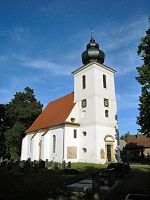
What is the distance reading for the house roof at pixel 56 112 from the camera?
106ft

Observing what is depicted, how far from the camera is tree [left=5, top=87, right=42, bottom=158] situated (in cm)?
4169

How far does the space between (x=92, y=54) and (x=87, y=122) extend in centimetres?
1031

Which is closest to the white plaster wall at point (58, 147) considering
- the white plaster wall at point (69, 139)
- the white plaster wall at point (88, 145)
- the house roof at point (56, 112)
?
the white plaster wall at point (69, 139)

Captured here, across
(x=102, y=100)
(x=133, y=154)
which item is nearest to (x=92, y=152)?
(x=102, y=100)

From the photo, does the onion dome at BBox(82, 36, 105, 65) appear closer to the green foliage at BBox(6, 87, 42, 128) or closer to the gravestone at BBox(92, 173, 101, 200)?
the green foliage at BBox(6, 87, 42, 128)

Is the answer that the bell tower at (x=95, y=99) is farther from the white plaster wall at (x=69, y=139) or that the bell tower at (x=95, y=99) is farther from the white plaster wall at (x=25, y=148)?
the white plaster wall at (x=25, y=148)

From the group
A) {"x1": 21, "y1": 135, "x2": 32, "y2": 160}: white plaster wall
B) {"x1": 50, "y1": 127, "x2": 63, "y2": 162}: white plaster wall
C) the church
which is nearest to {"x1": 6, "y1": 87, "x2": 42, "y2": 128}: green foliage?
{"x1": 21, "y1": 135, "x2": 32, "y2": 160}: white plaster wall

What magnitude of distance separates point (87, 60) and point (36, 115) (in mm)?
18245

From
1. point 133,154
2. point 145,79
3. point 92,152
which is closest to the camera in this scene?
point 145,79

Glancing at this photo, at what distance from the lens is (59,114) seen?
Answer: 34000mm

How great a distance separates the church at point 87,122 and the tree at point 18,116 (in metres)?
7.82

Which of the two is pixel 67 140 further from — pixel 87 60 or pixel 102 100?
pixel 87 60

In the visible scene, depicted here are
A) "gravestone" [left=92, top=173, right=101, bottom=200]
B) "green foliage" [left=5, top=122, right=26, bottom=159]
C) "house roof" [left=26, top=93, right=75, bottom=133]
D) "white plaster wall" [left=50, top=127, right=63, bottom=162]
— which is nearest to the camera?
"gravestone" [left=92, top=173, right=101, bottom=200]

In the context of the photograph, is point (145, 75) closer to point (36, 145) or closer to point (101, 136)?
point (101, 136)
